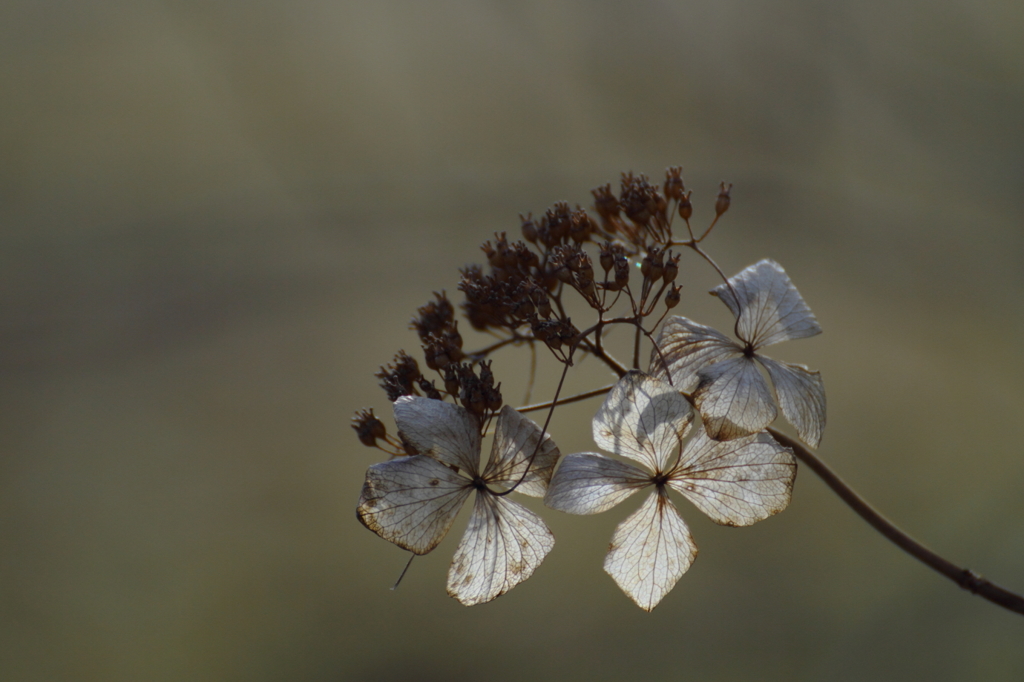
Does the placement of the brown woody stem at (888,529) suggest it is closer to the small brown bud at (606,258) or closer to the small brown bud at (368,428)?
the small brown bud at (606,258)

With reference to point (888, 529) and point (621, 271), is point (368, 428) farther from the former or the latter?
point (888, 529)

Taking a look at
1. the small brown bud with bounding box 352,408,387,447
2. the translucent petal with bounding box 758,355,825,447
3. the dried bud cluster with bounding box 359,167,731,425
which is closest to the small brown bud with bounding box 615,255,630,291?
the dried bud cluster with bounding box 359,167,731,425

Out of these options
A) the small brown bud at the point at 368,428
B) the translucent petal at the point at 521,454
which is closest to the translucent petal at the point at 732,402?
the translucent petal at the point at 521,454

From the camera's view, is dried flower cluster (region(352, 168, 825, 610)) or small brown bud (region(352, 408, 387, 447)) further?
small brown bud (region(352, 408, 387, 447))

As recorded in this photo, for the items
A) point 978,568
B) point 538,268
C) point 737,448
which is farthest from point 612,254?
point 978,568

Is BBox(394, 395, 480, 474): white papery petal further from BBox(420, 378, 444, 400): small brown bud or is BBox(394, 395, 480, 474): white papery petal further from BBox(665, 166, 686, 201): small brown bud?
BBox(665, 166, 686, 201): small brown bud

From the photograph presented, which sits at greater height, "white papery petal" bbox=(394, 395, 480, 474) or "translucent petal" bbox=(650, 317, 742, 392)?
"translucent petal" bbox=(650, 317, 742, 392)

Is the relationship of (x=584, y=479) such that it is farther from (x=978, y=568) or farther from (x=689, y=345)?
(x=978, y=568)

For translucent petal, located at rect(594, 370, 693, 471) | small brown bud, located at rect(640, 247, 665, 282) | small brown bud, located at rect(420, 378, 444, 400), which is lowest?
small brown bud, located at rect(420, 378, 444, 400)
